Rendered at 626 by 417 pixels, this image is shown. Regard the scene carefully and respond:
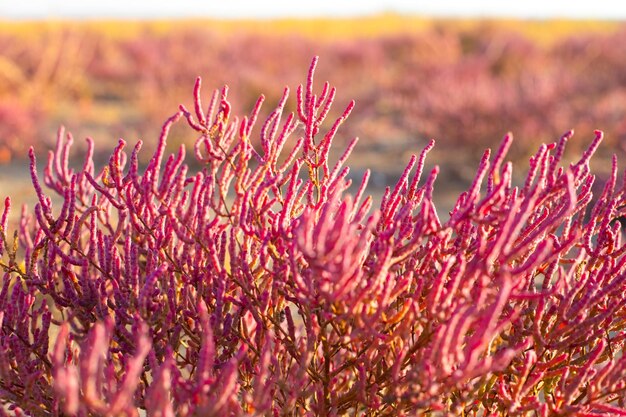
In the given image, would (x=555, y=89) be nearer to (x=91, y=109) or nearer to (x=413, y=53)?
(x=91, y=109)

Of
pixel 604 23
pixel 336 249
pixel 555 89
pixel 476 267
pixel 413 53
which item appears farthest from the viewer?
pixel 604 23

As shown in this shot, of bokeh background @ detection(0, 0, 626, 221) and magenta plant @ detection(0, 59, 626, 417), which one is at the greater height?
bokeh background @ detection(0, 0, 626, 221)

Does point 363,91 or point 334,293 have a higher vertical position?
point 363,91

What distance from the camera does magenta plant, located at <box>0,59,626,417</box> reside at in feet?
3.79

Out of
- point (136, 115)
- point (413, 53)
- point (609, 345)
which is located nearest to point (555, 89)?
point (136, 115)

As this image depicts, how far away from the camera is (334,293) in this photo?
114cm

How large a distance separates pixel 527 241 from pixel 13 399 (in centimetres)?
112

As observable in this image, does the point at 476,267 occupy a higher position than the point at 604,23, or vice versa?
the point at 604,23

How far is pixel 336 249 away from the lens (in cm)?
105

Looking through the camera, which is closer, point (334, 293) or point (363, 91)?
point (334, 293)

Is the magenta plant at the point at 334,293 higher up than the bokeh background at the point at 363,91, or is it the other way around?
the bokeh background at the point at 363,91

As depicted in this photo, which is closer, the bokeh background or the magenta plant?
the magenta plant

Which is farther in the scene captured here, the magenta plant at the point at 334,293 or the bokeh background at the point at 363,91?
the bokeh background at the point at 363,91

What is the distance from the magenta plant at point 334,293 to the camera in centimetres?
116
